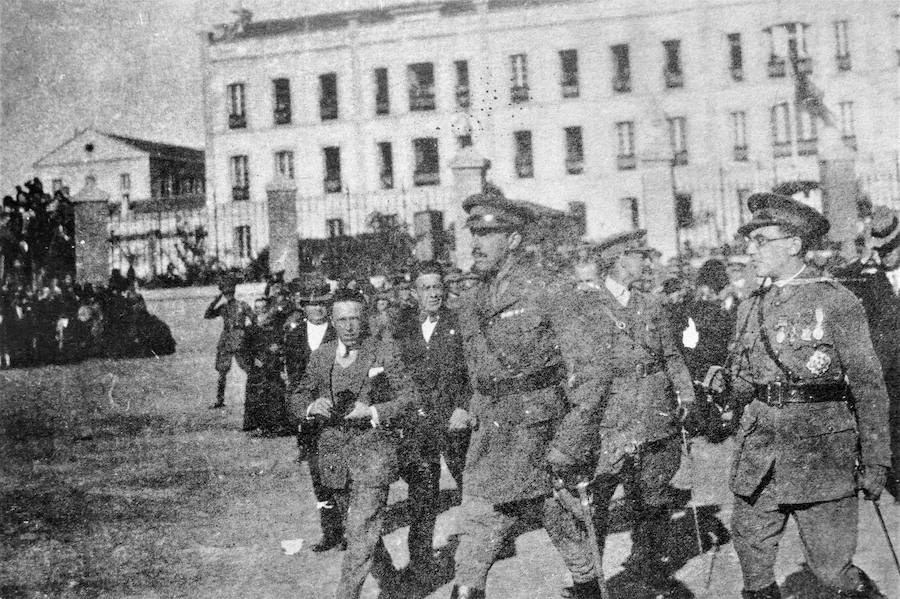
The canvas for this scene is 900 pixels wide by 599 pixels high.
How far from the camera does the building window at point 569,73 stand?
29641mm

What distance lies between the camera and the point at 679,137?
30.0 meters

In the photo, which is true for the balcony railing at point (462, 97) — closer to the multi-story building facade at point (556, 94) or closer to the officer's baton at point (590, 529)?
the multi-story building facade at point (556, 94)

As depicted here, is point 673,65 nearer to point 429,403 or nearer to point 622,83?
point 622,83

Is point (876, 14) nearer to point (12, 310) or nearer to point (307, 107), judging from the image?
point (307, 107)

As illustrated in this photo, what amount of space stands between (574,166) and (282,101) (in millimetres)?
11478

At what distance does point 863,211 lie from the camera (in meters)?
14.5

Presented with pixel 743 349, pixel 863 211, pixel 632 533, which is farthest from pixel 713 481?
pixel 863 211

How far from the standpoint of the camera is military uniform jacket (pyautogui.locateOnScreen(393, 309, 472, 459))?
5395 millimetres

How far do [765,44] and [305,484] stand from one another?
25232 mm

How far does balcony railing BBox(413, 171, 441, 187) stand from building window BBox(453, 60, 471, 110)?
12.9 feet

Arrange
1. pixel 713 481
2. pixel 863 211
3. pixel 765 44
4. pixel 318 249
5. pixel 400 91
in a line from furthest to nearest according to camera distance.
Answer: pixel 400 91, pixel 765 44, pixel 318 249, pixel 863 211, pixel 713 481

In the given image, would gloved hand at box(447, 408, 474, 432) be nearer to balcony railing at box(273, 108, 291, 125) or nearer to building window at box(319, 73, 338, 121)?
building window at box(319, 73, 338, 121)

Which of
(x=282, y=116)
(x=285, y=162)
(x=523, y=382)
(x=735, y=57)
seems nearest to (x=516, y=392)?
(x=523, y=382)

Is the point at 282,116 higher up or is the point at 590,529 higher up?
the point at 282,116
